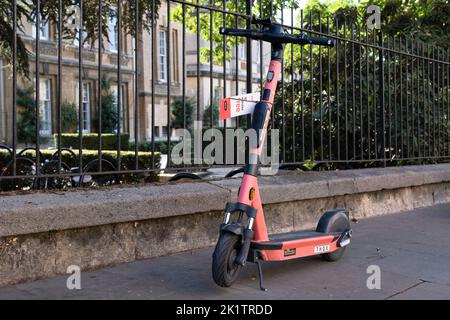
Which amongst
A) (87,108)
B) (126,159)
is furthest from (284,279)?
(87,108)

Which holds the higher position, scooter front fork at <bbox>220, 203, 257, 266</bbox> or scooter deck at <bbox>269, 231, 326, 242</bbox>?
scooter front fork at <bbox>220, 203, 257, 266</bbox>

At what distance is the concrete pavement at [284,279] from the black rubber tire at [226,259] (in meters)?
0.13

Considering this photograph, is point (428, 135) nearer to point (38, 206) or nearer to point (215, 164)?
point (215, 164)

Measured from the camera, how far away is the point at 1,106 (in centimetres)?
2416

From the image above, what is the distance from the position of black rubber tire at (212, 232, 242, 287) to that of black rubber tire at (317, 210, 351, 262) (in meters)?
1.19

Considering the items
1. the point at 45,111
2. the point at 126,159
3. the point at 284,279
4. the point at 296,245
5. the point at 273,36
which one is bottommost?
the point at 284,279

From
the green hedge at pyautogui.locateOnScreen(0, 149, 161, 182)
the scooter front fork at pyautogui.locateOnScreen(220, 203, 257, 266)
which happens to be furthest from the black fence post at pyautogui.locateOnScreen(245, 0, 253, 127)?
the scooter front fork at pyautogui.locateOnScreen(220, 203, 257, 266)

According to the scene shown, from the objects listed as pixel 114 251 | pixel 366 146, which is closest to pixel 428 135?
pixel 366 146

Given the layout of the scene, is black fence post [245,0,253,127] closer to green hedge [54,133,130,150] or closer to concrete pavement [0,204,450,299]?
concrete pavement [0,204,450,299]

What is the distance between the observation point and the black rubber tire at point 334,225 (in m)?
4.94

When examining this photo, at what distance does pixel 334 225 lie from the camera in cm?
502

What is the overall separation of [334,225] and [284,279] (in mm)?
815

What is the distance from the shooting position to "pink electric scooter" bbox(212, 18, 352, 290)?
394cm

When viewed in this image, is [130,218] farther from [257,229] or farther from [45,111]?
[45,111]
